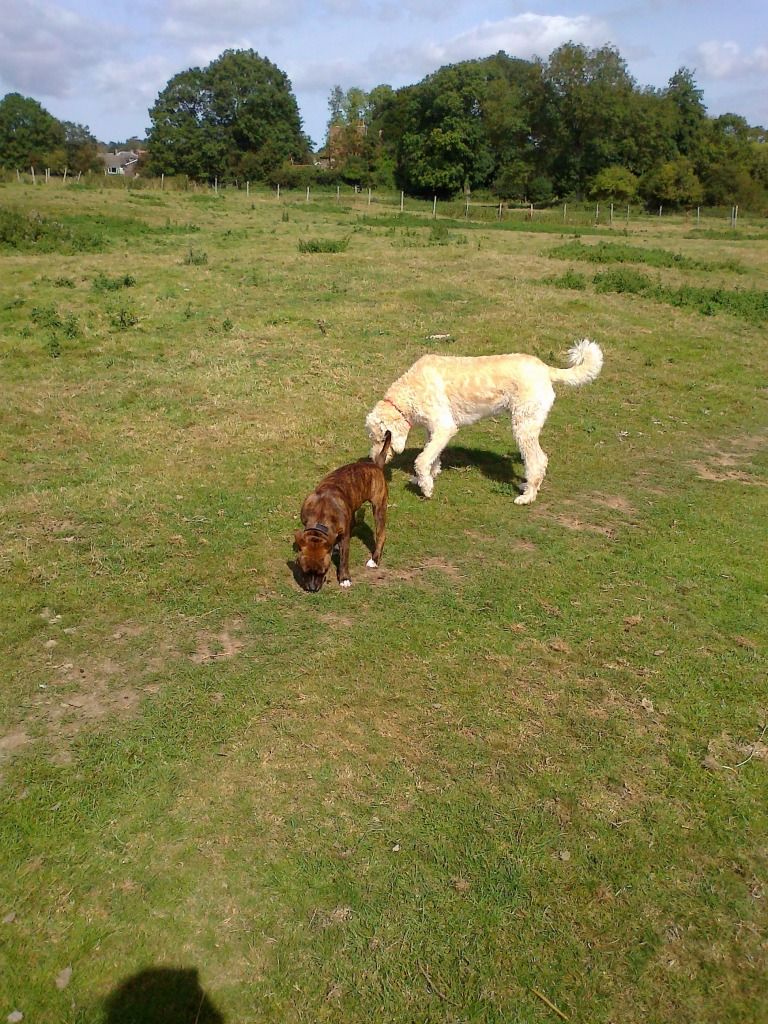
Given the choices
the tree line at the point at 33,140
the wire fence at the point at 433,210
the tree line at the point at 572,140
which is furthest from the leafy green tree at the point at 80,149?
the wire fence at the point at 433,210

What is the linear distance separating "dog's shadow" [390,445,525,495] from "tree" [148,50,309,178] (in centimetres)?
8411

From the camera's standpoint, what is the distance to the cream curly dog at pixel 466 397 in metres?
8.72

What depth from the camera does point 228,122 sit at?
3568 inches

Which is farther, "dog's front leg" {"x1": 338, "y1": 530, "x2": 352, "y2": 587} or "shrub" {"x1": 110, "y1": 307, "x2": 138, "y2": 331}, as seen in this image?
"shrub" {"x1": 110, "y1": 307, "x2": 138, "y2": 331}

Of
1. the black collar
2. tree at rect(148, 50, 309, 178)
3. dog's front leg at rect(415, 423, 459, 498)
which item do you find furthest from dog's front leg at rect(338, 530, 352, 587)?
tree at rect(148, 50, 309, 178)

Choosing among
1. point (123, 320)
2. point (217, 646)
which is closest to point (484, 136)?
point (123, 320)

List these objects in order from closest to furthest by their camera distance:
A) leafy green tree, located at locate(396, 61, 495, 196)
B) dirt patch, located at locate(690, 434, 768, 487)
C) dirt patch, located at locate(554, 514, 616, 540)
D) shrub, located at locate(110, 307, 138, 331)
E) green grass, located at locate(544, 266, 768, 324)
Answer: dirt patch, located at locate(554, 514, 616, 540) → dirt patch, located at locate(690, 434, 768, 487) → shrub, located at locate(110, 307, 138, 331) → green grass, located at locate(544, 266, 768, 324) → leafy green tree, located at locate(396, 61, 495, 196)

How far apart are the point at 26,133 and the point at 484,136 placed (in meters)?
64.3

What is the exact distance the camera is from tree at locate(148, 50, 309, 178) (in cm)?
8525

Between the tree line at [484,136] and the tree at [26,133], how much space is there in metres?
0.24

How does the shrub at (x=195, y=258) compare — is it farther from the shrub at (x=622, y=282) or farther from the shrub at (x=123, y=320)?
the shrub at (x=622, y=282)

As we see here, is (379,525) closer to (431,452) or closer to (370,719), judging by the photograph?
(431,452)

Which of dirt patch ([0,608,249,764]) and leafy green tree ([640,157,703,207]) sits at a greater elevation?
leafy green tree ([640,157,703,207])

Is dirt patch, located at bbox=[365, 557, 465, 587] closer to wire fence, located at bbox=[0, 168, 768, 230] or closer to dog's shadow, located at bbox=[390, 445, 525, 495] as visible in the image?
dog's shadow, located at bbox=[390, 445, 525, 495]
